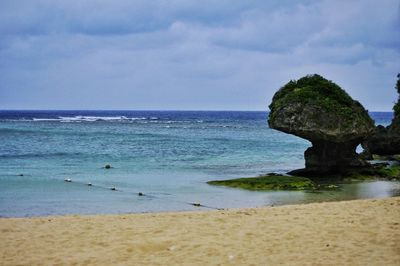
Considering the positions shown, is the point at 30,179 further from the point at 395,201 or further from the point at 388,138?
the point at 388,138

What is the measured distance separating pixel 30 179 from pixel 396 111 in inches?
1130

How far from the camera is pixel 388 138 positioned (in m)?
42.8

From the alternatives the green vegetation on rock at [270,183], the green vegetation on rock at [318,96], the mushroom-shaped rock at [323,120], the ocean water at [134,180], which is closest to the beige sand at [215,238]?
the ocean water at [134,180]

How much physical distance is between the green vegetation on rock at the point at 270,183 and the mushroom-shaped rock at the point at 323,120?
Answer: 315 cm

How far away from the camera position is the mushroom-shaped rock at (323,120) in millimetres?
27172

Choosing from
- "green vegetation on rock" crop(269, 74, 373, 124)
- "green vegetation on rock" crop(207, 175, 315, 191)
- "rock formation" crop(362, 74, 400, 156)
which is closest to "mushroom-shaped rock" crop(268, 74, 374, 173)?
"green vegetation on rock" crop(269, 74, 373, 124)

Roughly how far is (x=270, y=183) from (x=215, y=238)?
12.7 meters

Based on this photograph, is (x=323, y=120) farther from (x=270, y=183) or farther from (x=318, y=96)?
(x=270, y=183)

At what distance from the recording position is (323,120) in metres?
27.1

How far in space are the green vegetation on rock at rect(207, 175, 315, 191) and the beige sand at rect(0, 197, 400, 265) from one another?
781cm

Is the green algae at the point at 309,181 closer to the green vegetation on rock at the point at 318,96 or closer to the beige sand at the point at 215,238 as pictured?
the green vegetation on rock at the point at 318,96

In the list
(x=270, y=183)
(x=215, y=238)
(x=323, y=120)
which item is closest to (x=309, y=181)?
(x=270, y=183)

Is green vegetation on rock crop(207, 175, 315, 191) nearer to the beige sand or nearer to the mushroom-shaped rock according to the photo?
the mushroom-shaped rock

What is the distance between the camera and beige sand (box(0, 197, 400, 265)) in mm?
11188
